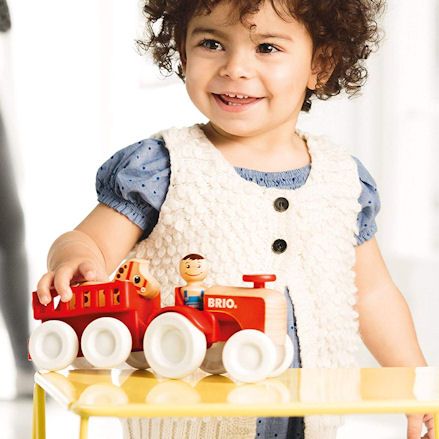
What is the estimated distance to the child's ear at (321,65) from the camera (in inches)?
44.2

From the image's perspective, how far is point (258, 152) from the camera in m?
1.09

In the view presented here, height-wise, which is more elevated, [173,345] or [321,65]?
[321,65]

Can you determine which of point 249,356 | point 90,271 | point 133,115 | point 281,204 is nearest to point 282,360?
point 249,356

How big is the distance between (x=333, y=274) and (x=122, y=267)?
32cm

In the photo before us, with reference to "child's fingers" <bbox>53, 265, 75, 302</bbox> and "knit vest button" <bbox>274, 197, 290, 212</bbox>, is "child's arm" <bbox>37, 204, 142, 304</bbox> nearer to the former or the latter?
"child's fingers" <bbox>53, 265, 75, 302</bbox>

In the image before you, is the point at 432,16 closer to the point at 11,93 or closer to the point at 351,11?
the point at 11,93

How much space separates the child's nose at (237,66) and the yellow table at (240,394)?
13.4 inches

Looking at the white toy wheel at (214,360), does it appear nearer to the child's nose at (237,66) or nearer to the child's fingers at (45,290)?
the child's fingers at (45,290)

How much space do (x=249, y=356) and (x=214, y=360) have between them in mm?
38

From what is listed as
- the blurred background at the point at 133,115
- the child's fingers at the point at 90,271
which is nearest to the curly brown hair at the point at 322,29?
the child's fingers at the point at 90,271

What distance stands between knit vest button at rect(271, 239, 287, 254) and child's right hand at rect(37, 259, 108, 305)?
0.22m

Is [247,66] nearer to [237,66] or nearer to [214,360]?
[237,66]

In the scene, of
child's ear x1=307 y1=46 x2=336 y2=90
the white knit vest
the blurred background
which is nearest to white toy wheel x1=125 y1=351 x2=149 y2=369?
the white knit vest

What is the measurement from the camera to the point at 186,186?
1.04m
